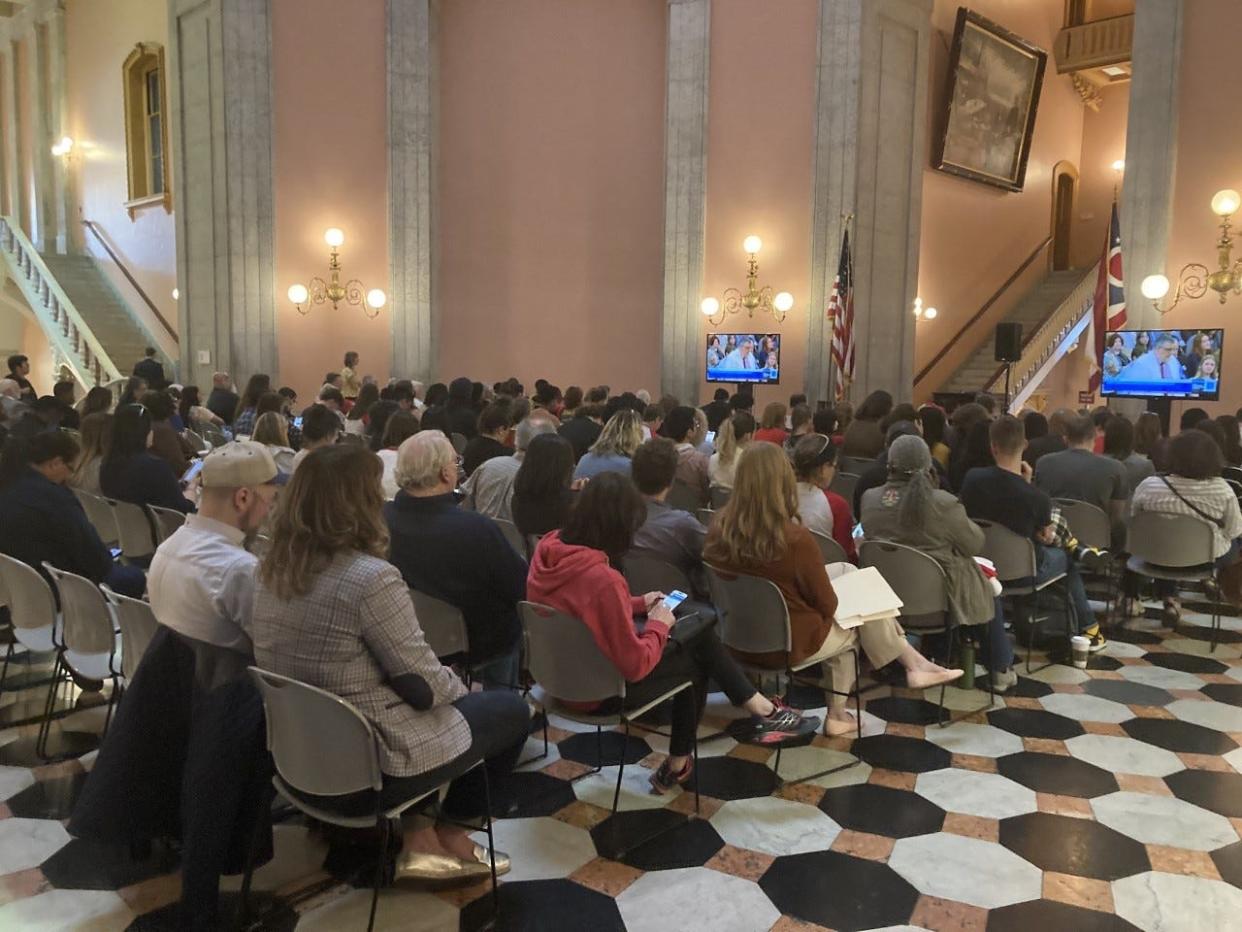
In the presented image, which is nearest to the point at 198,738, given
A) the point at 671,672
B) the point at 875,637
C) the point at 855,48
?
the point at 671,672

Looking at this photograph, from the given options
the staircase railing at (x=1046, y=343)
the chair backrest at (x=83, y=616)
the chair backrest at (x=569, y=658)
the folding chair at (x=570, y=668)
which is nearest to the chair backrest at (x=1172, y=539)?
the folding chair at (x=570, y=668)

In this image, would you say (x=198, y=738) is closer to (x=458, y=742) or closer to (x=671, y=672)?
(x=458, y=742)

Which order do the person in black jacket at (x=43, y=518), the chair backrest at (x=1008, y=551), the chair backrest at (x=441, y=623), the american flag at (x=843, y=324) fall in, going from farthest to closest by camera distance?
the american flag at (x=843, y=324), the chair backrest at (x=1008, y=551), the person in black jacket at (x=43, y=518), the chair backrest at (x=441, y=623)

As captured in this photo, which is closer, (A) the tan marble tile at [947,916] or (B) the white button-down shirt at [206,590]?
(B) the white button-down shirt at [206,590]

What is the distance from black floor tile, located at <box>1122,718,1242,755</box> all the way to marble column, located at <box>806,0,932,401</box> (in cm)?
751

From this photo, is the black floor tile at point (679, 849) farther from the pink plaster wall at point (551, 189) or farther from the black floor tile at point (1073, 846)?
the pink plaster wall at point (551, 189)

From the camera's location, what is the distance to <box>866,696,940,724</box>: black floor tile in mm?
4273

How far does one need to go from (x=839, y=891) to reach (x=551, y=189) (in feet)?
37.2

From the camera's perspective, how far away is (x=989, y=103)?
47.2 ft

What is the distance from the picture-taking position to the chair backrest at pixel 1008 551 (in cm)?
459

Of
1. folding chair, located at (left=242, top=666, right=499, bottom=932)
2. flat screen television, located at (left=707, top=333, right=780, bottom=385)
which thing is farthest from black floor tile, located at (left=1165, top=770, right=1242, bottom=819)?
flat screen television, located at (left=707, top=333, right=780, bottom=385)

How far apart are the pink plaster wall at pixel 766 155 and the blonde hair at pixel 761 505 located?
8376 millimetres

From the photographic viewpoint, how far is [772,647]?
3.60 metres

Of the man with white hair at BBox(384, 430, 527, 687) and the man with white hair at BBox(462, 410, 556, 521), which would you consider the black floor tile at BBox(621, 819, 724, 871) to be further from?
the man with white hair at BBox(462, 410, 556, 521)
